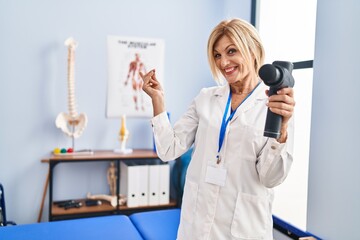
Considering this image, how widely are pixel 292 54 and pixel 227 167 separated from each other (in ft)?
4.81

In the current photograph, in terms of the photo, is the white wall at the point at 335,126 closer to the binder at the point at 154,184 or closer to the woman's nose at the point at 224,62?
the woman's nose at the point at 224,62

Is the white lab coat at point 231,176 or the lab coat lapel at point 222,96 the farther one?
the lab coat lapel at point 222,96

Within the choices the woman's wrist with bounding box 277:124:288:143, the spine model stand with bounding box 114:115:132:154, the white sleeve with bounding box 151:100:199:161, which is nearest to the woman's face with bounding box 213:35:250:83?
the white sleeve with bounding box 151:100:199:161

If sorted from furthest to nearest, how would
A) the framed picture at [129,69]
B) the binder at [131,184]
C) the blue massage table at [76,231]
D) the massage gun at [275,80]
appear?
the framed picture at [129,69]
the binder at [131,184]
the blue massage table at [76,231]
the massage gun at [275,80]

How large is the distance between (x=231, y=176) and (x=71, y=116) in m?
1.72

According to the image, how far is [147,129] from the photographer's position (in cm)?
280

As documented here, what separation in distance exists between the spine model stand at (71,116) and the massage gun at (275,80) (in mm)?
1897

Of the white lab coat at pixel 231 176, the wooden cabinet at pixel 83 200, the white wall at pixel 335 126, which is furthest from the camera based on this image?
the wooden cabinet at pixel 83 200

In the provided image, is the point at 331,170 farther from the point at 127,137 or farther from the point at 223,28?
the point at 127,137

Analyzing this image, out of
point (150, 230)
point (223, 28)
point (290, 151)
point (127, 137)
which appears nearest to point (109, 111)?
point (127, 137)

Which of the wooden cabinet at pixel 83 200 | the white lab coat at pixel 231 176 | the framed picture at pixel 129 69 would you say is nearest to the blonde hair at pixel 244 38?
the white lab coat at pixel 231 176

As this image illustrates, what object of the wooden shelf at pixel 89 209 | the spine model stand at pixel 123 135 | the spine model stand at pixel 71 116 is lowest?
the wooden shelf at pixel 89 209

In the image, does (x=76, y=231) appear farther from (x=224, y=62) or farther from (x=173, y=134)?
(x=224, y=62)

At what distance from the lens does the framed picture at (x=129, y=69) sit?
8.66 ft
